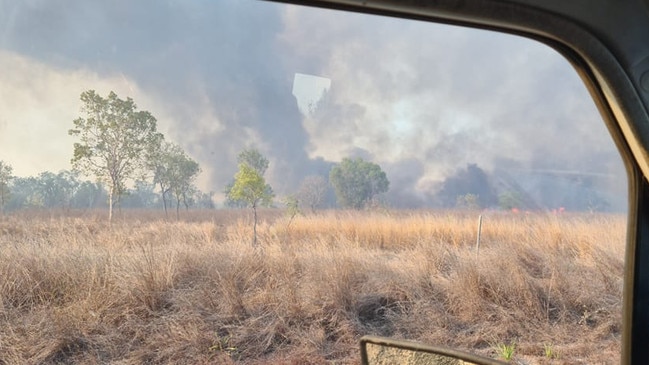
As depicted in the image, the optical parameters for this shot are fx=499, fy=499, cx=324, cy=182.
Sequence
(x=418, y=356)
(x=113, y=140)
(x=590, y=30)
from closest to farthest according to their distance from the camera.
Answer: (x=590, y=30)
(x=418, y=356)
(x=113, y=140)

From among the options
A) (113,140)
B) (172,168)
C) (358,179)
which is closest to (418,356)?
(358,179)

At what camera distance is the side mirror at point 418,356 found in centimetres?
116

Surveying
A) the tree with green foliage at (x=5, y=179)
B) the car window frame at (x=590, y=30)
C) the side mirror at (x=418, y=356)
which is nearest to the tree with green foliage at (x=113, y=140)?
the tree with green foliage at (x=5, y=179)

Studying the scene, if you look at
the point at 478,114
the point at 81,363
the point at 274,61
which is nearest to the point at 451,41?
the point at 478,114

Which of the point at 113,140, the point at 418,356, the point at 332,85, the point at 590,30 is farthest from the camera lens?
the point at 332,85

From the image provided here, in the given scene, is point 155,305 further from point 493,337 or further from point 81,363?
point 493,337

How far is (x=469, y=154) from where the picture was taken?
1.81 meters

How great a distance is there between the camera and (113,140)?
5.38 ft

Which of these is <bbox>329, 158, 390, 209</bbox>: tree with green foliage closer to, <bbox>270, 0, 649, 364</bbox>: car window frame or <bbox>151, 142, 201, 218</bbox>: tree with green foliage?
<bbox>151, 142, 201, 218</bbox>: tree with green foliage

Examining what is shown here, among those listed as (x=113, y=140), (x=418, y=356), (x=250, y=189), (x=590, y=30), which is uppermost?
(x=590, y=30)

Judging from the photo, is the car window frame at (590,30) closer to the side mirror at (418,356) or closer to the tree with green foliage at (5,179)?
the side mirror at (418,356)

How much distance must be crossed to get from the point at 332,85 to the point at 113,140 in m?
0.76

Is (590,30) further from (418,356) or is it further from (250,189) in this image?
(250,189)

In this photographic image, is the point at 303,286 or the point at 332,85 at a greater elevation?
the point at 332,85
